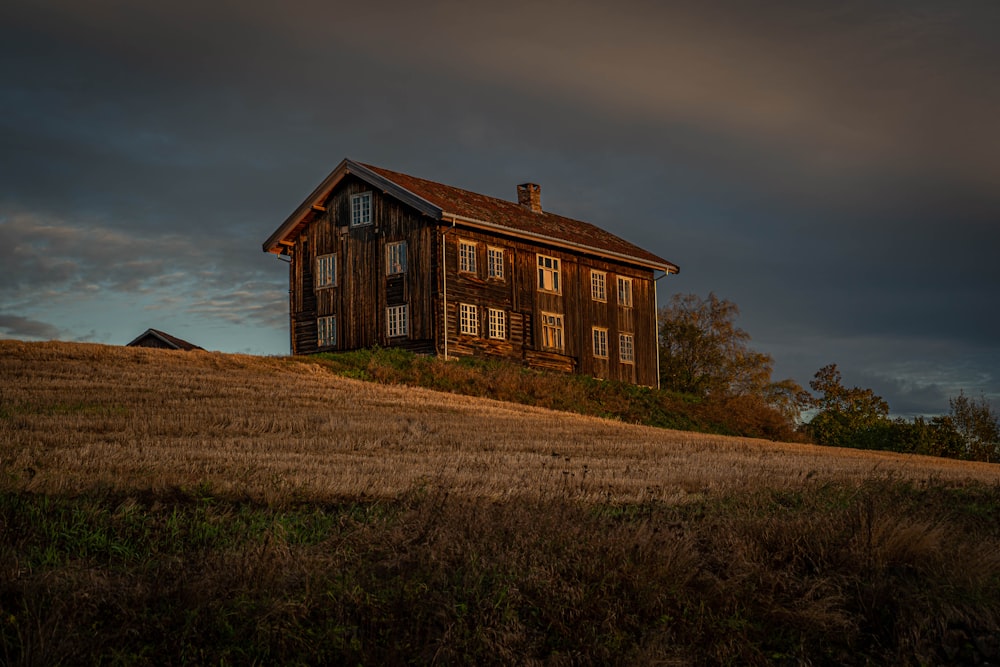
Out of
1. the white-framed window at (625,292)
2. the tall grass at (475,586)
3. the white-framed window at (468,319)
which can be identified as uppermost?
the white-framed window at (625,292)

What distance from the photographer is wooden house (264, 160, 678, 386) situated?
3969 centimetres

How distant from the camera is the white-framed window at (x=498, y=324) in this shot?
41.2 m

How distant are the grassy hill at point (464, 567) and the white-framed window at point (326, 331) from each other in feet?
88.1

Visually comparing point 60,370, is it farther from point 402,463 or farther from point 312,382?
point 402,463

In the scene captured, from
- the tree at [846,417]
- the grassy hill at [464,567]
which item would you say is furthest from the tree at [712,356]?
the grassy hill at [464,567]

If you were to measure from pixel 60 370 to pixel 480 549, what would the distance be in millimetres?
23344

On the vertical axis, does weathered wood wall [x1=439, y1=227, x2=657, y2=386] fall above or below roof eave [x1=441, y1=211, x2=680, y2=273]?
below

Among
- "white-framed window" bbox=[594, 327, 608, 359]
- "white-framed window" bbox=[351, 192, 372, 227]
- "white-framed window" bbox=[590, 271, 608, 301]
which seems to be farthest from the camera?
"white-framed window" bbox=[590, 271, 608, 301]

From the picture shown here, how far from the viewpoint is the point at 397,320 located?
40.2 m

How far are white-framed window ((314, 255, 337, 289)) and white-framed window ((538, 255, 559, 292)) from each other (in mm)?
8625

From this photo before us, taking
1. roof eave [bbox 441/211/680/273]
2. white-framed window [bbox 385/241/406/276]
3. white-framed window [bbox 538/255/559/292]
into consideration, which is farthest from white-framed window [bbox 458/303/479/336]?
white-framed window [bbox 538/255/559/292]

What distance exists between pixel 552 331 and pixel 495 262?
13.8 feet

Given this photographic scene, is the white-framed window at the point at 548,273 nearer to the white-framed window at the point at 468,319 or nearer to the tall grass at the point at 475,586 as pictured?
the white-framed window at the point at 468,319

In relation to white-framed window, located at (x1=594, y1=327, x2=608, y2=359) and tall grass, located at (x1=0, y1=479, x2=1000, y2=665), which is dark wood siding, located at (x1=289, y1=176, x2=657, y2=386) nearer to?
white-framed window, located at (x1=594, y1=327, x2=608, y2=359)
